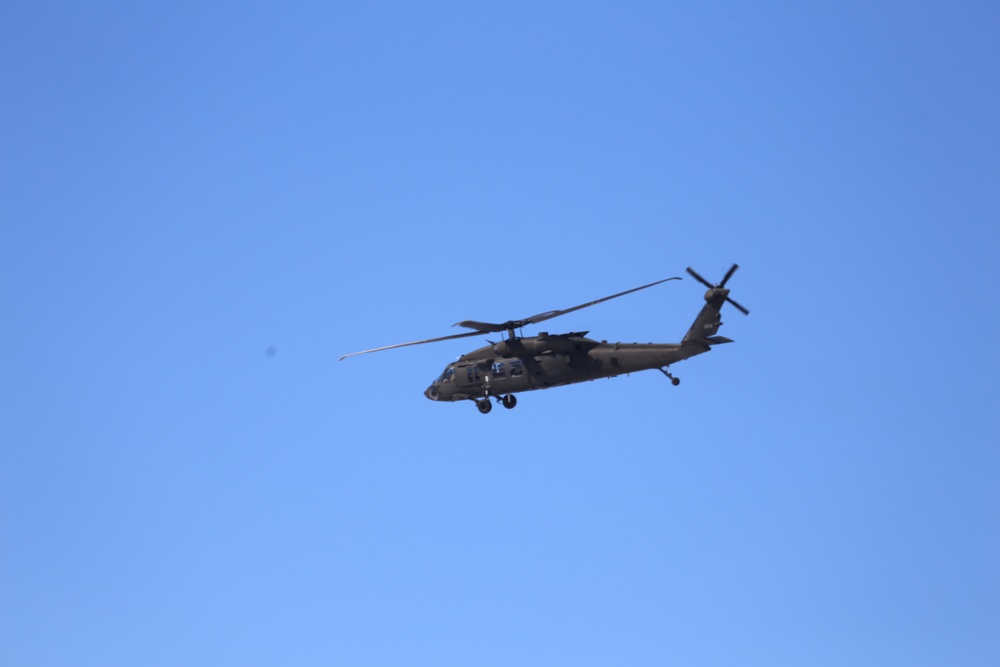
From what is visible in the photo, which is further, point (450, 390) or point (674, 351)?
point (450, 390)

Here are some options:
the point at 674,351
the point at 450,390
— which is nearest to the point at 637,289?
the point at 674,351

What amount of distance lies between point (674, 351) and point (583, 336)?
5480mm

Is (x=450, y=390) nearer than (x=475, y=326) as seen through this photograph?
No

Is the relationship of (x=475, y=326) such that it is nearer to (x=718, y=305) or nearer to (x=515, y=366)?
(x=515, y=366)

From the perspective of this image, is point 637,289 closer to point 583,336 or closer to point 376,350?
point 583,336

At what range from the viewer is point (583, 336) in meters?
87.0

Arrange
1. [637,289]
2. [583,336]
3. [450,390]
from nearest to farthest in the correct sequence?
[637,289], [583,336], [450,390]

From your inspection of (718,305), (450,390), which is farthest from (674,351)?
(450,390)

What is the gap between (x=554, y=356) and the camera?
3450 inches

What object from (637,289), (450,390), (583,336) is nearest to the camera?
(637,289)

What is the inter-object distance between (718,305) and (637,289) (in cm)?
575

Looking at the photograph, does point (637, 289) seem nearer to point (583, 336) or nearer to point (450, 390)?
point (583, 336)

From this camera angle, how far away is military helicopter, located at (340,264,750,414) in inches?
3307

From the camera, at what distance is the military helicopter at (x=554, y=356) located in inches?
3307
